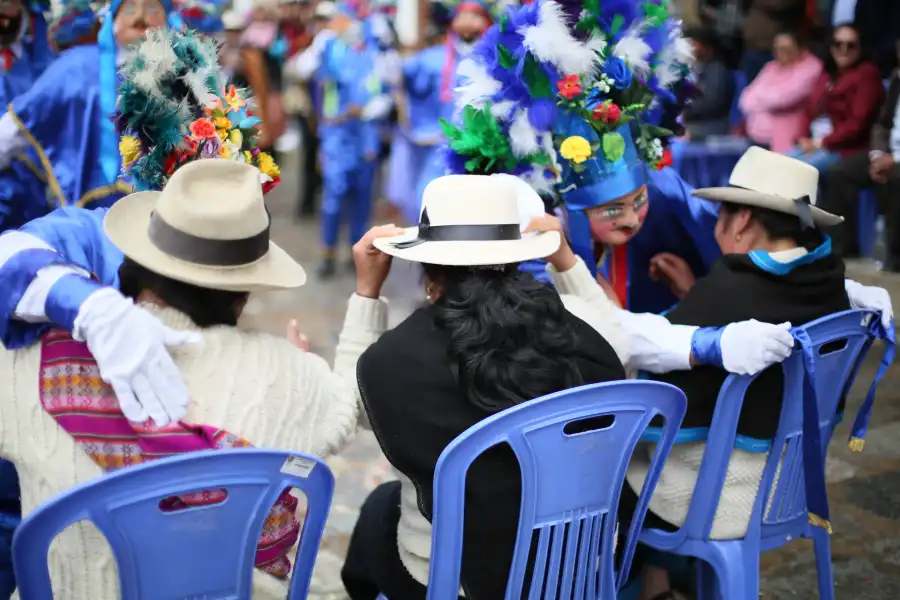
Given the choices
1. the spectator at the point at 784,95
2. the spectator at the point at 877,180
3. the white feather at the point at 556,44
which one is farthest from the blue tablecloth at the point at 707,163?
the white feather at the point at 556,44

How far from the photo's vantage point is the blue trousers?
22.9ft

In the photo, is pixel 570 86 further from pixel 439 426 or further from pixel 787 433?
pixel 439 426

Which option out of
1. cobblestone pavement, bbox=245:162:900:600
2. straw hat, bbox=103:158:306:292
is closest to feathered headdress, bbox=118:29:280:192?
straw hat, bbox=103:158:306:292

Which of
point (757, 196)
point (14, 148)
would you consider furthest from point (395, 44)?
point (757, 196)

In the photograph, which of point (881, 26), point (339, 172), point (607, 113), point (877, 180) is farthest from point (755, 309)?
point (881, 26)

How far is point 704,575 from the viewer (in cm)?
244

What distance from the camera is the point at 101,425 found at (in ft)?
5.29

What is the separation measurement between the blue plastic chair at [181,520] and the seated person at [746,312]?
0.98 m

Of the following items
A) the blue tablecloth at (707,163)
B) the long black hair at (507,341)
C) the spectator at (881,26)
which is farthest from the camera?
the spectator at (881,26)

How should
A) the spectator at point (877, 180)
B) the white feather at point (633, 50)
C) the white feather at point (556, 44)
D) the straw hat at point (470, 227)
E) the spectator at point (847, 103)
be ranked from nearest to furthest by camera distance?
the straw hat at point (470, 227) < the white feather at point (556, 44) < the white feather at point (633, 50) < the spectator at point (877, 180) < the spectator at point (847, 103)

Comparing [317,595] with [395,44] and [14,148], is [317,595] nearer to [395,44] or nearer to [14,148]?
[14,148]

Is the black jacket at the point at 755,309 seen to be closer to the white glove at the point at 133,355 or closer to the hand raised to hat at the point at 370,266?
the hand raised to hat at the point at 370,266

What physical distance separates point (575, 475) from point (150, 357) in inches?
29.3

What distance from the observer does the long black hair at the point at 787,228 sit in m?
2.40
